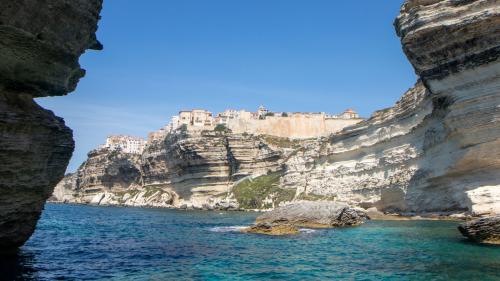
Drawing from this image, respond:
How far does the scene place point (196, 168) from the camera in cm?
11131

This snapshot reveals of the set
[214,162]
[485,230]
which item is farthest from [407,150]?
[214,162]

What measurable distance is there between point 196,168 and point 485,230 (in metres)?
91.5

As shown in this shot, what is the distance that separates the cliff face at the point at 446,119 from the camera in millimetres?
36469

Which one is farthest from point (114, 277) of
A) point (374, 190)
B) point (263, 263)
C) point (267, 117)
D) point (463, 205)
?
point (267, 117)

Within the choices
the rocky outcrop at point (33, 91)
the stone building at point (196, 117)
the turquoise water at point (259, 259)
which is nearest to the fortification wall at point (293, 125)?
the stone building at point (196, 117)

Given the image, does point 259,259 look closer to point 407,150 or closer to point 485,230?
point 485,230

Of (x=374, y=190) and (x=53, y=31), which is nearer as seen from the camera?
(x=53, y=31)

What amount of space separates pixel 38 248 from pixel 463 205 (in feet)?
119

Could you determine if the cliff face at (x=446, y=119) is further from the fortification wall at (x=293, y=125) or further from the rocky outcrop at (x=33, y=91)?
the fortification wall at (x=293, y=125)

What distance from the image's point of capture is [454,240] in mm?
25281

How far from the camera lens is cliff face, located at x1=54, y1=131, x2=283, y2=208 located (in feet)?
355

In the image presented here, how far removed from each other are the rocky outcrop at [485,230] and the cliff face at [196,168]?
230 feet

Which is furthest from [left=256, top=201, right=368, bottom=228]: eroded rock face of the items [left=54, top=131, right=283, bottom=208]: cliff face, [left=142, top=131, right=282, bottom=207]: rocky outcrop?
[left=142, top=131, right=282, bottom=207]: rocky outcrop

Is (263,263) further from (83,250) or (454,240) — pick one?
(454,240)
